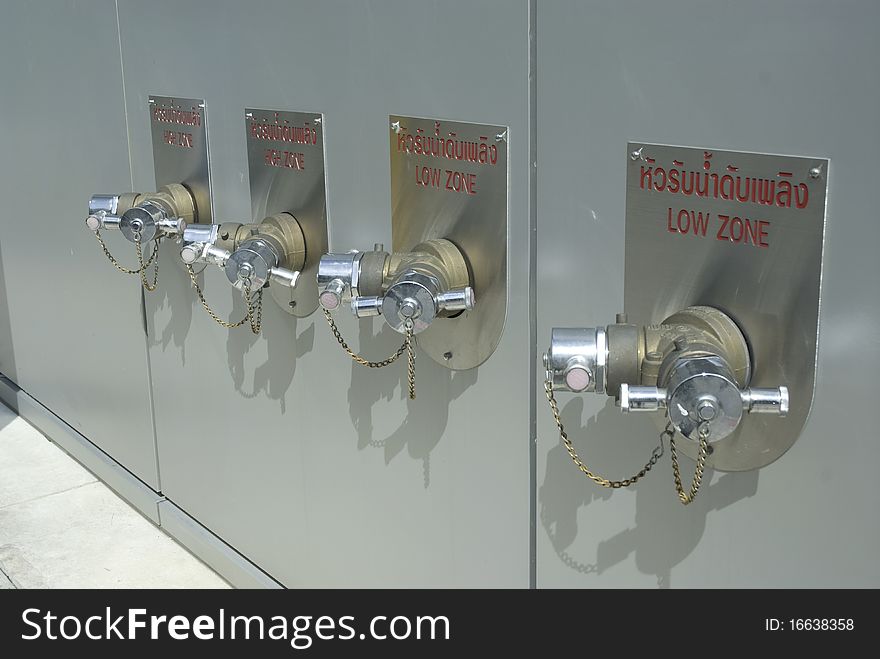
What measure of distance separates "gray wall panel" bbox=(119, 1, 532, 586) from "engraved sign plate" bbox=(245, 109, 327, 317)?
3 centimetres

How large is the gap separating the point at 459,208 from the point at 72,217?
1.76 meters

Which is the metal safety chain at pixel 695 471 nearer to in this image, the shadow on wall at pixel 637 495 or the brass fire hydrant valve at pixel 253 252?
the shadow on wall at pixel 637 495

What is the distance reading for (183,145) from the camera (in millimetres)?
2285

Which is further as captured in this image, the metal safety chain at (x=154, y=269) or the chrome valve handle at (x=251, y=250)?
the metal safety chain at (x=154, y=269)

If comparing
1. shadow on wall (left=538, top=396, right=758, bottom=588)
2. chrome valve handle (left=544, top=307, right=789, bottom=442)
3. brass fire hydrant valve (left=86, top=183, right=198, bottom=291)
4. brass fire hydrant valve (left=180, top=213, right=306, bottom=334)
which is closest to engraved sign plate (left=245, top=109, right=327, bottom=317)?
brass fire hydrant valve (left=180, top=213, right=306, bottom=334)

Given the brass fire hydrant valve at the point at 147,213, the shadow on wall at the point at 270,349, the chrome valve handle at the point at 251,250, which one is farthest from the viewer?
the brass fire hydrant valve at the point at 147,213

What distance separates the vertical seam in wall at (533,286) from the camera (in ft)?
4.63

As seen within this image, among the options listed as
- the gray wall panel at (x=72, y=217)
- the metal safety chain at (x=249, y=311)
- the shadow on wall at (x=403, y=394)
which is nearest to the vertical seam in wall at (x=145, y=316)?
the gray wall panel at (x=72, y=217)

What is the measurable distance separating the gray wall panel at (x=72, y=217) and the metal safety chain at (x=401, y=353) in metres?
1.06

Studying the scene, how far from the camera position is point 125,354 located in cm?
283

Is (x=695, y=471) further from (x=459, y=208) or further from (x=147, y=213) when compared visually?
(x=147, y=213)

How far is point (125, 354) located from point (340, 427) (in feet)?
3.59

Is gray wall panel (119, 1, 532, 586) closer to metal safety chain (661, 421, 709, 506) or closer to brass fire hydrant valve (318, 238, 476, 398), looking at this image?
brass fire hydrant valve (318, 238, 476, 398)
